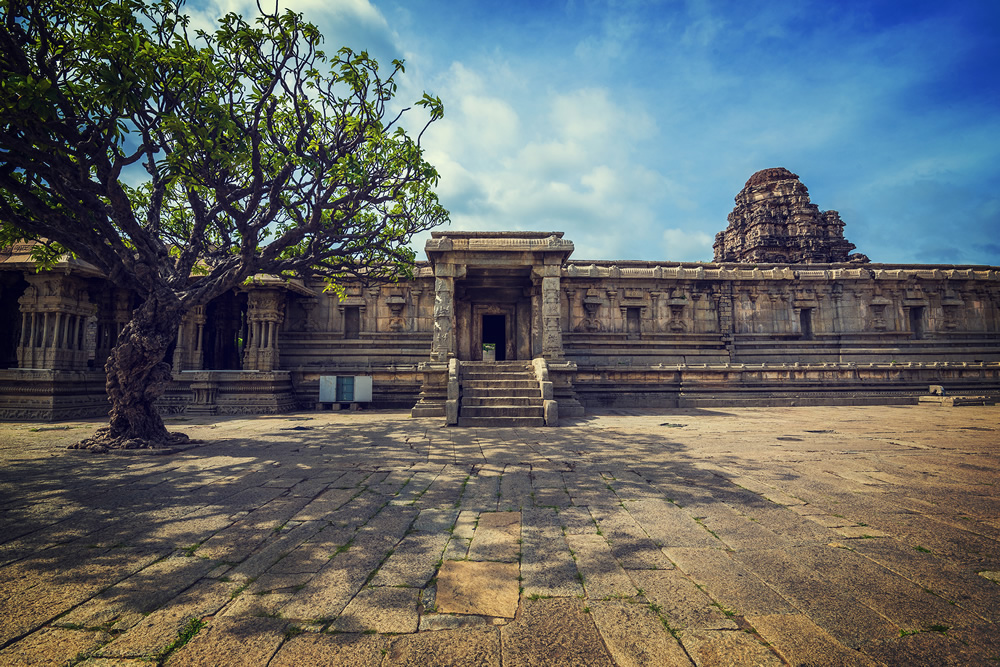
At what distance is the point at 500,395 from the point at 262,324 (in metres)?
9.96

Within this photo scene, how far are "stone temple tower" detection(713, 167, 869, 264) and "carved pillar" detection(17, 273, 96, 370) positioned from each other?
3436cm

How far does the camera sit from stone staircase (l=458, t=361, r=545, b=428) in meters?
10.4

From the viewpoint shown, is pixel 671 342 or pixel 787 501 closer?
pixel 787 501

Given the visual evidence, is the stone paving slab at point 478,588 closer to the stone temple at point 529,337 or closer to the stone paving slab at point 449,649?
the stone paving slab at point 449,649

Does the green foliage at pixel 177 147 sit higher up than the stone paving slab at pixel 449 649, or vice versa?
the green foliage at pixel 177 147

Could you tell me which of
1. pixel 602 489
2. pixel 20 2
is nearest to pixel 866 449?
pixel 602 489

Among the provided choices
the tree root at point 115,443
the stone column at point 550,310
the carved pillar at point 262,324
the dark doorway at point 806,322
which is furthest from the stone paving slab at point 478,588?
the dark doorway at point 806,322

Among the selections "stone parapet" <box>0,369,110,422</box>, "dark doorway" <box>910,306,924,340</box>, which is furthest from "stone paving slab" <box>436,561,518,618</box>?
"dark doorway" <box>910,306,924,340</box>

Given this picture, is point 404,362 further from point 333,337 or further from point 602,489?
point 602,489

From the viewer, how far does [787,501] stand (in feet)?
14.0

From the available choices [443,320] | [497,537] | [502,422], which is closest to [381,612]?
[497,537]

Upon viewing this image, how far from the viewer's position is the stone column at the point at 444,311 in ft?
41.5

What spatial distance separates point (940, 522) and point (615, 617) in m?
3.54

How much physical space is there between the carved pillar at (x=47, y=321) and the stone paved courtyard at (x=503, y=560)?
7.76 metres
